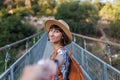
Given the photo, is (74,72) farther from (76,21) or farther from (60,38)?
(76,21)

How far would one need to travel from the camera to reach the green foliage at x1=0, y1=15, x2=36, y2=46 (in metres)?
29.7

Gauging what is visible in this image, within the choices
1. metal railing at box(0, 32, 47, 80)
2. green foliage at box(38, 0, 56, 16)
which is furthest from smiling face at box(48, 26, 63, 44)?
green foliage at box(38, 0, 56, 16)

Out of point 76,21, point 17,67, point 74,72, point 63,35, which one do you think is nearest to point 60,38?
point 63,35

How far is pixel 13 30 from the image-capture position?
1230 inches

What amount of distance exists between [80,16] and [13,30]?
6.57 meters

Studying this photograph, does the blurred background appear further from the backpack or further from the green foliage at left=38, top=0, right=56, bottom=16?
the backpack

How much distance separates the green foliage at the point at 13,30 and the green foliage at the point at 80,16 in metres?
3.44

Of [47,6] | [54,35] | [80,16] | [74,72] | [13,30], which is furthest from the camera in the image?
[47,6]

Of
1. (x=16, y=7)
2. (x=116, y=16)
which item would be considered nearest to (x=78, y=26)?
(x=116, y=16)

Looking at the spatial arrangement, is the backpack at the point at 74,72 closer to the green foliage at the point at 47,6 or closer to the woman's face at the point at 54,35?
the woman's face at the point at 54,35

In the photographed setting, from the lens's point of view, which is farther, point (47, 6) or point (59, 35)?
point (47, 6)

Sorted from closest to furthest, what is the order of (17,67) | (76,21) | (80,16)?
1. (17,67)
2. (80,16)
3. (76,21)

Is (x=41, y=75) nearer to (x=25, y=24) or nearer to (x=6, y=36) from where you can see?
(x=6, y=36)

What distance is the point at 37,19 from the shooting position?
124 ft
